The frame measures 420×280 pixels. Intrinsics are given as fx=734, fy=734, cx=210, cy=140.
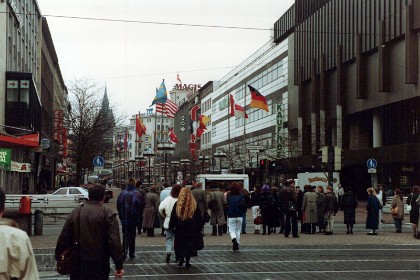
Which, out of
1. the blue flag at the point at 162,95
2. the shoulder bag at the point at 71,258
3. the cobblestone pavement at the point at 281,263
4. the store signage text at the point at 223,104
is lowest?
the cobblestone pavement at the point at 281,263

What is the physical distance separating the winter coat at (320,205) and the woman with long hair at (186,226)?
1102 centimetres

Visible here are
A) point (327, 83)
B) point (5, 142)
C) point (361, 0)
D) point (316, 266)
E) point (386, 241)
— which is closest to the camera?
point (316, 266)

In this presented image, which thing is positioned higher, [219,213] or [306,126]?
[306,126]

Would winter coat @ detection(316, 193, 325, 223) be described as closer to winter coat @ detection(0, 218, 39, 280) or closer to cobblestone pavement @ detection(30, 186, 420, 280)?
cobblestone pavement @ detection(30, 186, 420, 280)

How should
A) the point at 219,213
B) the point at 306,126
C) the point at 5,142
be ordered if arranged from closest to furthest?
1. the point at 219,213
2. the point at 5,142
3. the point at 306,126

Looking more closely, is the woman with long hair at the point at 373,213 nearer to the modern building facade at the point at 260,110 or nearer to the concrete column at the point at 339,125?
the concrete column at the point at 339,125

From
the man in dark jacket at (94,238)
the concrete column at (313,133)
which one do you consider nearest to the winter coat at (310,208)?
the man in dark jacket at (94,238)

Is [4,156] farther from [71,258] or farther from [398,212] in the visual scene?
[71,258]

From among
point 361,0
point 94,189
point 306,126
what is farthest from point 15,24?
point 94,189

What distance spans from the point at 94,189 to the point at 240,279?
5165mm

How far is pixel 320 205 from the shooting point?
24453mm

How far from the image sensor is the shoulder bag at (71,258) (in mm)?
7918

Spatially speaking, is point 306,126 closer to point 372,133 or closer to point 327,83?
point 327,83

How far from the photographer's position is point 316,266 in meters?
14.8
